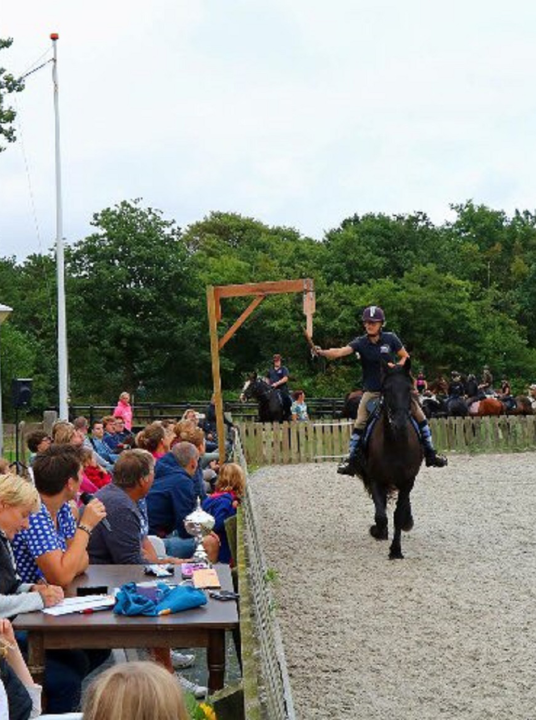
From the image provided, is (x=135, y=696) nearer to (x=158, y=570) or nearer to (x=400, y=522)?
(x=158, y=570)

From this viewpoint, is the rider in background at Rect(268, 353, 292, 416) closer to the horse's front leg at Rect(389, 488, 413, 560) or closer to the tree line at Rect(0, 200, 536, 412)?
the tree line at Rect(0, 200, 536, 412)

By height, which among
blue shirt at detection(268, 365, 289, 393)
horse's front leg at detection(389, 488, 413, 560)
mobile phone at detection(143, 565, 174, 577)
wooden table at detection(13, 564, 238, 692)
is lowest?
horse's front leg at detection(389, 488, 413, 560)

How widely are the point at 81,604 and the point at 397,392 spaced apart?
7.61m

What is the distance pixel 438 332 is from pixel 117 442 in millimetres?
29266

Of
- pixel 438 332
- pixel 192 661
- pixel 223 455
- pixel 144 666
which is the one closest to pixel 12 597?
pixel 192 661

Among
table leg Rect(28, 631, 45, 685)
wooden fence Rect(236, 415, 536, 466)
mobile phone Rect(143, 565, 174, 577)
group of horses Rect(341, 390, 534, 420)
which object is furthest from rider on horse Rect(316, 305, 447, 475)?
group of horses Rect(341, 390, 534, 420)

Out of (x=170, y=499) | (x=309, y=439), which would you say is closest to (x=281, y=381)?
(x=309, y=439)

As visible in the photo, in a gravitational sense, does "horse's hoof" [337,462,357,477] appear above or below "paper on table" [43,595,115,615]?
above

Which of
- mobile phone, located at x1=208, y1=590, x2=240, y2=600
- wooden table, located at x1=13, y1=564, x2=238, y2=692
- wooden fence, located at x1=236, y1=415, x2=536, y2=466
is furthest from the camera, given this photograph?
wooden fence, located at x1=236, y1=415, x2=536, y2=466

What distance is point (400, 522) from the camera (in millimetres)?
13320

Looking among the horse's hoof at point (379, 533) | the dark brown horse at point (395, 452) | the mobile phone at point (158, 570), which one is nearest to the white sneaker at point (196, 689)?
the mobile phone at point (158, 570)

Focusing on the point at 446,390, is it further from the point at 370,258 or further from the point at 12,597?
the point at 12,597

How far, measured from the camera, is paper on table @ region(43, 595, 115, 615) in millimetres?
5836

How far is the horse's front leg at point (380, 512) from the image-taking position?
45.9ft
